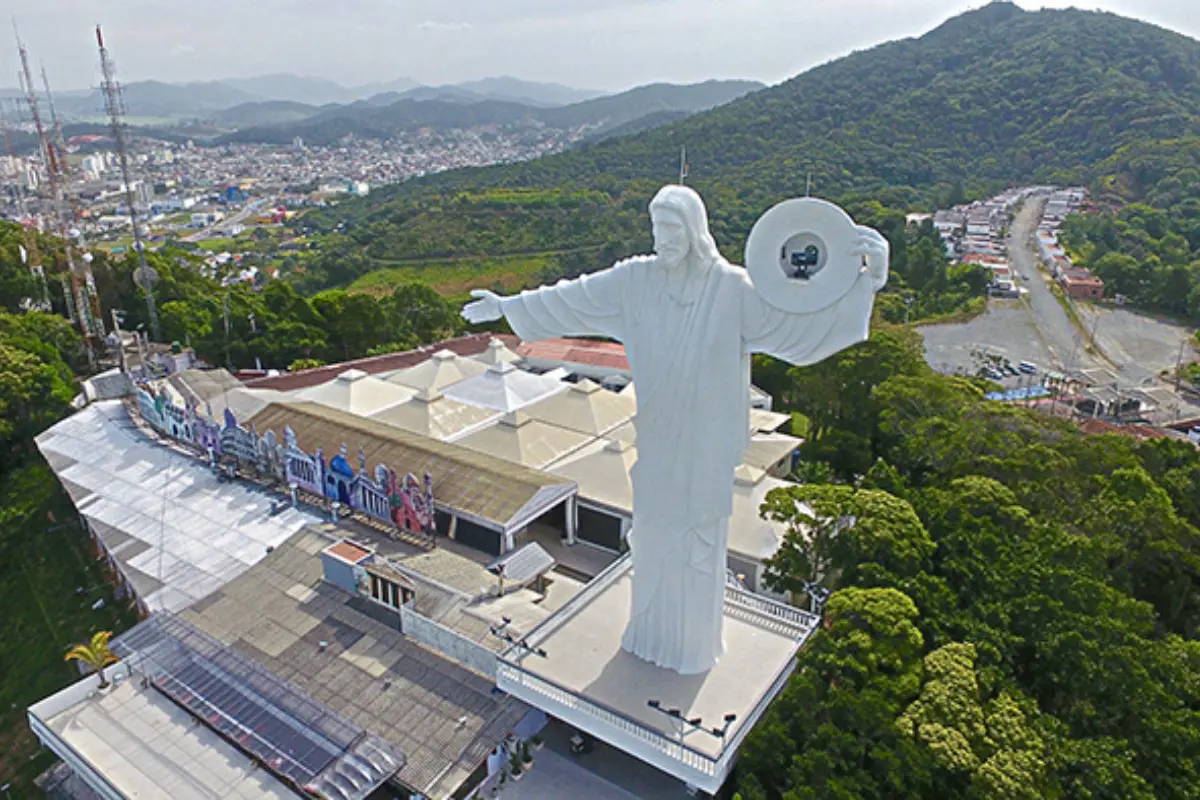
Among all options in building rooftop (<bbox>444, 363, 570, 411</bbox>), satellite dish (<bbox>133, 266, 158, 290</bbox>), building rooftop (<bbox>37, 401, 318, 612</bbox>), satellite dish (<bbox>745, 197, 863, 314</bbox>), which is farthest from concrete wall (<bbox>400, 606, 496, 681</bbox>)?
satellite dish (<bbox>133, 266, 158, 290</bbox>)

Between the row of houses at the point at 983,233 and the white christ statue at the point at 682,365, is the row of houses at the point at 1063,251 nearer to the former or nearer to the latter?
the row of houses at the point at 983,233

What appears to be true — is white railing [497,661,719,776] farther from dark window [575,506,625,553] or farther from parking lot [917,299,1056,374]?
parking lot [917,299,1056,374]

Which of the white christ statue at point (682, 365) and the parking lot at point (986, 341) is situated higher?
the white christ statue at point (682, 365)

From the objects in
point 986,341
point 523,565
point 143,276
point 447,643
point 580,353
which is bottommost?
point 986,341

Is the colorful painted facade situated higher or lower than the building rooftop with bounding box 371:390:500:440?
higher

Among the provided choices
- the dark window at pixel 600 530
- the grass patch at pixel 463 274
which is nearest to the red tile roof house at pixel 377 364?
the dark window at pixel 600 530

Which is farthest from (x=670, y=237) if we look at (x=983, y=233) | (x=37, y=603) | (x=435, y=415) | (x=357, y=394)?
(x=983, y=233)

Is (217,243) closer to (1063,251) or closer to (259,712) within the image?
(1063,251)
